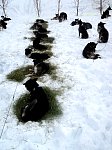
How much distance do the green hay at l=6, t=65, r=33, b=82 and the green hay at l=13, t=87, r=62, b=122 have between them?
1615 mm

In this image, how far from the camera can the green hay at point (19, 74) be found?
38.8 ft

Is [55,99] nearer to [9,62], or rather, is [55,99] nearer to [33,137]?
[33,137]

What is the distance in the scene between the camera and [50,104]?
9617 millimetres

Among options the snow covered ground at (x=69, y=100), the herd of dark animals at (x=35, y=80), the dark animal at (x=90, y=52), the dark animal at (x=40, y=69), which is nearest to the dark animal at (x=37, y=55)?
the herd of dark animals at (x=35, y=80)

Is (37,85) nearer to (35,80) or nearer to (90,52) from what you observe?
(35,80)

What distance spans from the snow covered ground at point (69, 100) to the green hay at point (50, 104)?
0.18 m

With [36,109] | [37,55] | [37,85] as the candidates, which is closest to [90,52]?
[37,55]

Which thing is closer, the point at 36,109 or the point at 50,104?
the point at 36,109

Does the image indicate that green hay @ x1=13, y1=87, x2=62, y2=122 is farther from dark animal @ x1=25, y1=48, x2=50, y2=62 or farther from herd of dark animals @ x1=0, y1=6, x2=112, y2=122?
dark animal @ x1=25, y1=48, x2=50, y2=62

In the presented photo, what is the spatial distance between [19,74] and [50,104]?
3.26 metres

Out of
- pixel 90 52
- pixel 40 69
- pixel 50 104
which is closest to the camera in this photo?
pixel 50 104

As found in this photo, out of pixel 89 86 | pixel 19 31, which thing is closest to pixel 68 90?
pixel 89 86

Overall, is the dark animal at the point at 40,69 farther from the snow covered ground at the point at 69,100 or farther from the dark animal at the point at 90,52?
the dark animal at the point at 90,52

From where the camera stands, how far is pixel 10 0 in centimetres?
4897
